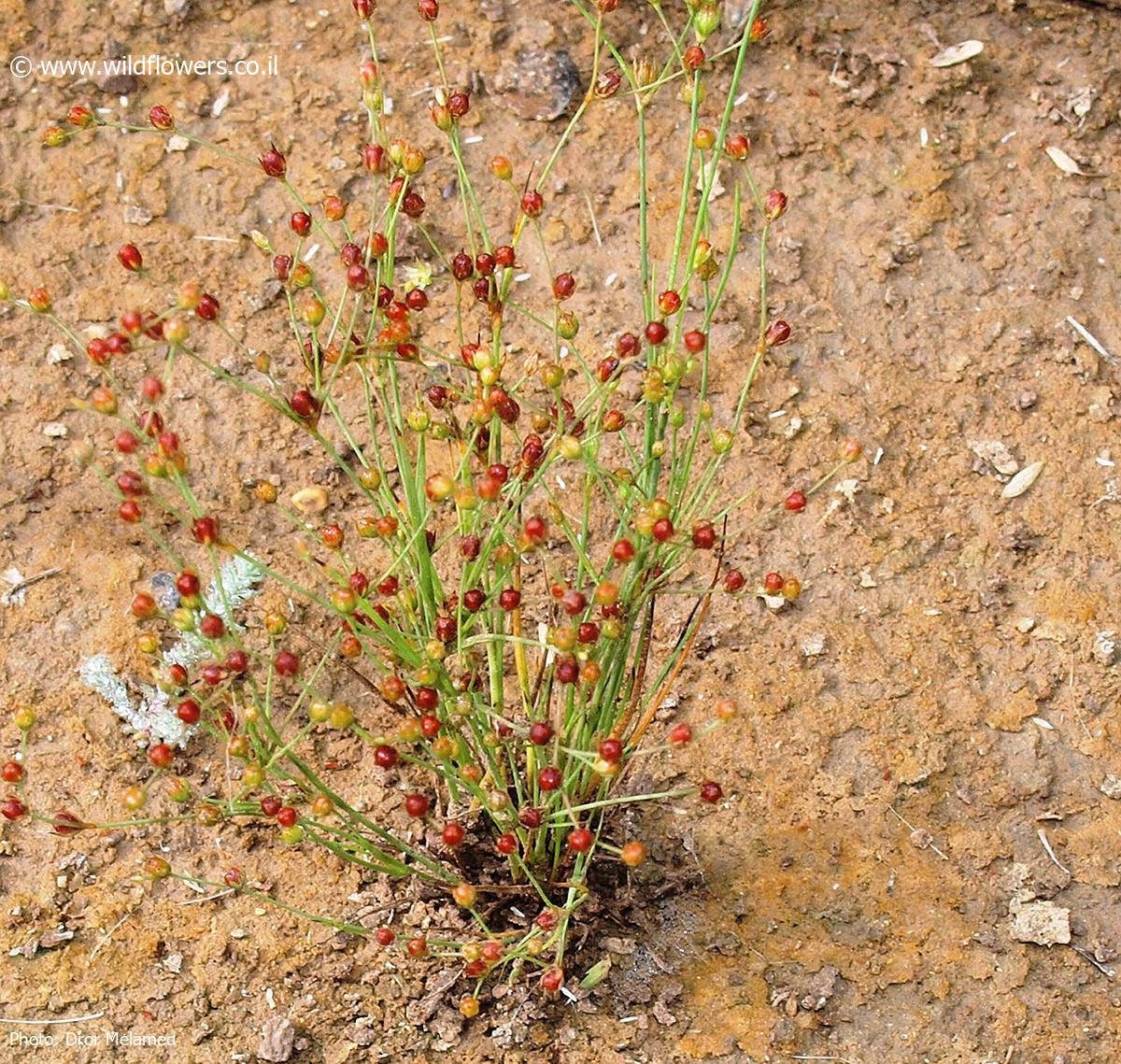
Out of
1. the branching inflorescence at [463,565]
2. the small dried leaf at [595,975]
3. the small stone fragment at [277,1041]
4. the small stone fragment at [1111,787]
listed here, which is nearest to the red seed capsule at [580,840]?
the branching inflorescence at [463,565]

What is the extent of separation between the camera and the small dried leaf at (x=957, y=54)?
3.03 metres

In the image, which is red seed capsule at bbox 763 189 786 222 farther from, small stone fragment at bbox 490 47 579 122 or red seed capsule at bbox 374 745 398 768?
small stone fragment at bbox 490 47 579 122

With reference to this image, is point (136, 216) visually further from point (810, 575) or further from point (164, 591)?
point (810, 575)

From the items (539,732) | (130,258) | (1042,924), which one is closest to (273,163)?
(130,258)

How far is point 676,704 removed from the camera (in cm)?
231

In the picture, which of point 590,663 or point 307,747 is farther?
point 307,747

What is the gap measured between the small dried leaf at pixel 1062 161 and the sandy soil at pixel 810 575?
0.02m

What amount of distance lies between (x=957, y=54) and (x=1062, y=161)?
37cm

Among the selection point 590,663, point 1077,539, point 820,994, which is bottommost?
point 820,994

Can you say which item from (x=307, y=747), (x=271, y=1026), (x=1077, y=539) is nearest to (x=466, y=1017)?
(x=271, y=1026)

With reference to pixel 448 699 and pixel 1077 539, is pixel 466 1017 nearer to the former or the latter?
pixel 448 699

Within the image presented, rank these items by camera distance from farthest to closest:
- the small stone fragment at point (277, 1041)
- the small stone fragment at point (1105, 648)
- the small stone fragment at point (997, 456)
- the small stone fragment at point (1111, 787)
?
the small stone fragment at point (997, 456)
the small stone fragment at point (1105, 648)
the small stone fragment at point (1111, 787)
the small stone fragment at point (277, 1041)

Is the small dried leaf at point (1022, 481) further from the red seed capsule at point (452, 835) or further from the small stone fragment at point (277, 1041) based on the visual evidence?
the small stone fragment at point (277, 1041)

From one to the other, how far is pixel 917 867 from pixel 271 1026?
1.04 meters
